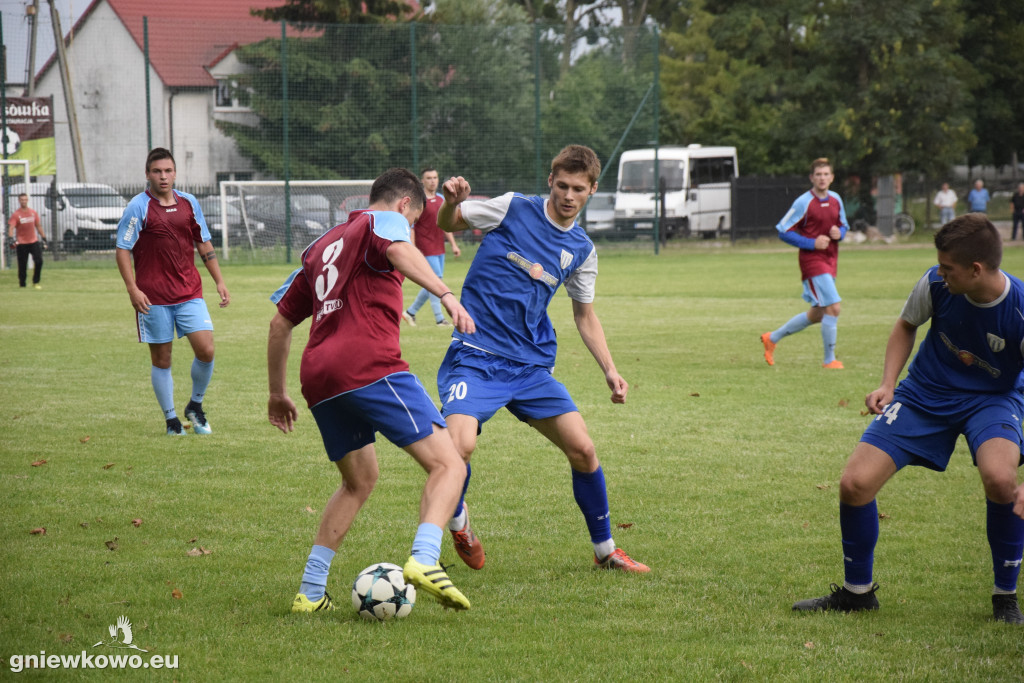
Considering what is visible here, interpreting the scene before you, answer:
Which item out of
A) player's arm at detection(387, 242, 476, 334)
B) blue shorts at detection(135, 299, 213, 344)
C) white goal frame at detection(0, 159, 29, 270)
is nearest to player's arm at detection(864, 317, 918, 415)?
player's arm at detection(387, 242, 476, 334)

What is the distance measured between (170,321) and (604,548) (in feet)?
15.3

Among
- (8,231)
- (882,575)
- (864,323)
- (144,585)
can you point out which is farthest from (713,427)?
(8,231)

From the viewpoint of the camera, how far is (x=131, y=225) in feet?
26.9

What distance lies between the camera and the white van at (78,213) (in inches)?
1065

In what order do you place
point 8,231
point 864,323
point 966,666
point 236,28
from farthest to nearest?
point 236,28 → point 8,231 → point 864,323 → point 966,666

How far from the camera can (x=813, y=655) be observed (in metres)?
4.01

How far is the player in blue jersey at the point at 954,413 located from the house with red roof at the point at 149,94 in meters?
26.0

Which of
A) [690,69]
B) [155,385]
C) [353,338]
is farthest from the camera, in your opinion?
[690,69]

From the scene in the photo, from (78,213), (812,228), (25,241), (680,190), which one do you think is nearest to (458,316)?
(812,228)

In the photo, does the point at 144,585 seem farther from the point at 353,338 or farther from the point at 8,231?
the point at 8,231

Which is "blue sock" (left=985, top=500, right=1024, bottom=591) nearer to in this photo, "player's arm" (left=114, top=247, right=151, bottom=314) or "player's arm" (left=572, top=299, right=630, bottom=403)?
"player's arm" (left=572, top=299, right=630, bottom=403)

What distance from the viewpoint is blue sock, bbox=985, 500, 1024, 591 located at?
14.4 ft

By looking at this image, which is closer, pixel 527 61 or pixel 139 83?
pixel 139 83

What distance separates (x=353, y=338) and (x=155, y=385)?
4652 millimetres
